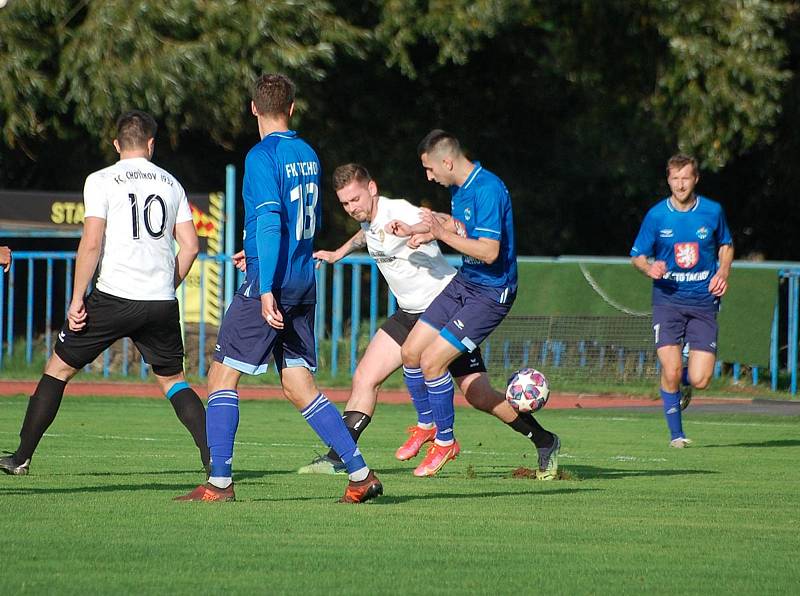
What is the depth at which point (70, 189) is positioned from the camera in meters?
25.4

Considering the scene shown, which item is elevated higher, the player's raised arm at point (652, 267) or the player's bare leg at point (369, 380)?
the player's raised arm at point (652, 267)

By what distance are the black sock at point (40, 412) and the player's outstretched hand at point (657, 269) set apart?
5230 millimetres

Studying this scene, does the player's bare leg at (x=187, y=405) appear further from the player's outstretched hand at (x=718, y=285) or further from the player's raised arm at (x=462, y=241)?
the player's outstretched hand at (x=718, y=285)

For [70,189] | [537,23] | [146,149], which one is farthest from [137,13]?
[146,149]

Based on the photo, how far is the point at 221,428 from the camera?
794 cm

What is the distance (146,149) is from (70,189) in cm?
1700

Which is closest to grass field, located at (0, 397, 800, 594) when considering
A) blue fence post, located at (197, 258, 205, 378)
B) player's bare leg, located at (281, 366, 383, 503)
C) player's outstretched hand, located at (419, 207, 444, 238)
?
player's bare leg, located at (281, 366, 383, 503)

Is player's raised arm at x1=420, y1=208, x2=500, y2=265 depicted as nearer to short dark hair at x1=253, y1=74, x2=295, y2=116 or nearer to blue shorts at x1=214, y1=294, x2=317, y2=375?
blue shorts at x1=214, y1=294, x2=317, y2=375

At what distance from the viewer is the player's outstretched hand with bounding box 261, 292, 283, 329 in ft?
25.3

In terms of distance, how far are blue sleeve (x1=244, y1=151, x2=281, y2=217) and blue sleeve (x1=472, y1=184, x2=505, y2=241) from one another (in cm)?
191

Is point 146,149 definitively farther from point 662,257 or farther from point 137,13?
point 137,13

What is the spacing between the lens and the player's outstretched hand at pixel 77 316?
8750 mm

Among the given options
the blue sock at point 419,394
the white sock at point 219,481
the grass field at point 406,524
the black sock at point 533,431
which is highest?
the blue sock at point 419,394

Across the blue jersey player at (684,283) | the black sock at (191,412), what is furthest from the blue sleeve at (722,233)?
the black sock at (191,412)
